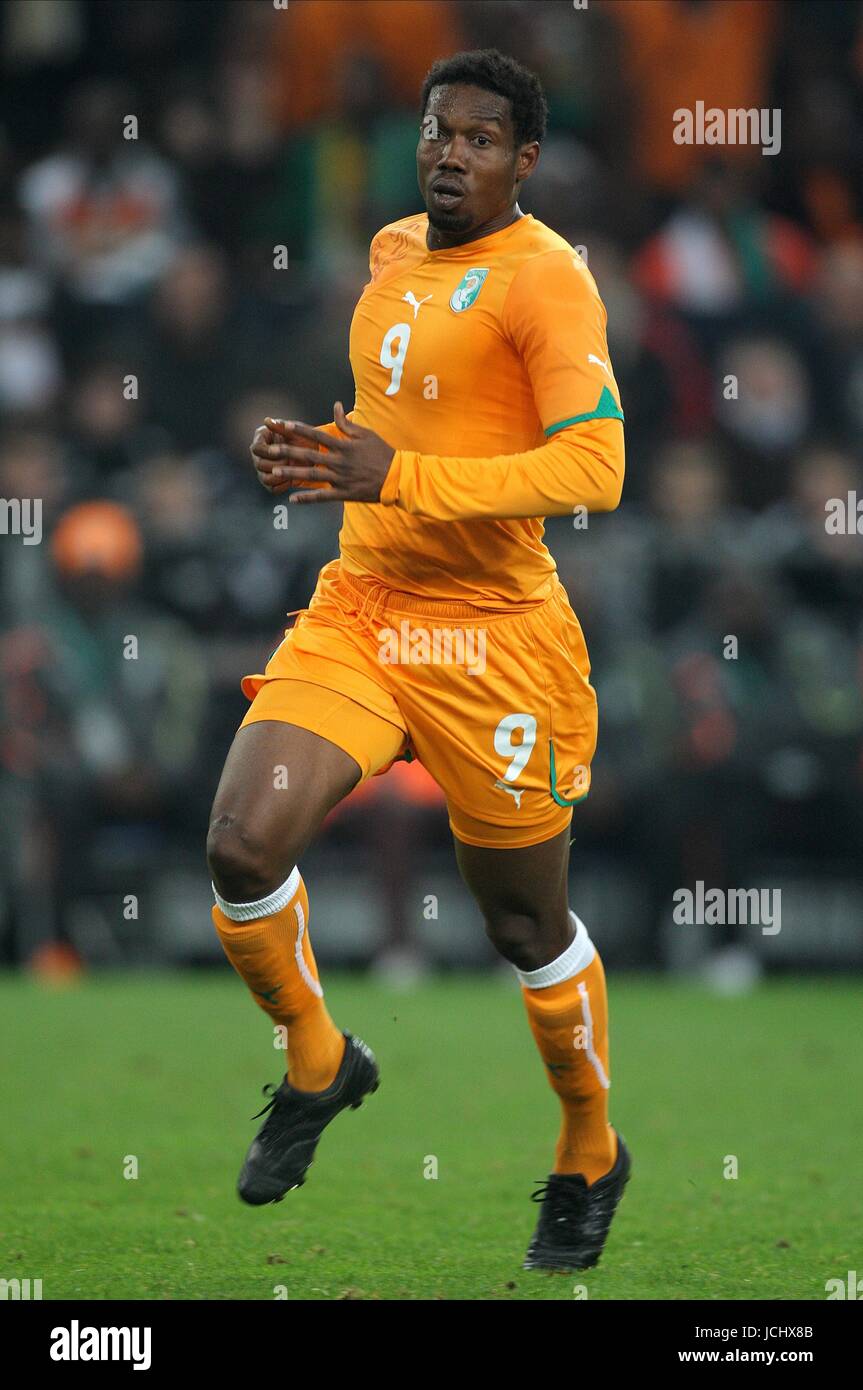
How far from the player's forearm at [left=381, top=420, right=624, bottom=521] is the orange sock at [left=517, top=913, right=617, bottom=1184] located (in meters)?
1.18

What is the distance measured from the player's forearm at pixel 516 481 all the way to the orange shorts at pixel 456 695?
454 millimetres

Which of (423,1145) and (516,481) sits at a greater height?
(516,481)

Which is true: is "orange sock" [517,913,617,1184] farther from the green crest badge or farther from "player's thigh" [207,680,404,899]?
the green crest badge

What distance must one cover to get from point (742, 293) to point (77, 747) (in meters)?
4.53

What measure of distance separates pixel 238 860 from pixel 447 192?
1.63m

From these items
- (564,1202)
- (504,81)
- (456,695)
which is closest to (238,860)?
(456,695)

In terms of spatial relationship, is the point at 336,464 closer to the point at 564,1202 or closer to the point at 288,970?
the point at 288,970

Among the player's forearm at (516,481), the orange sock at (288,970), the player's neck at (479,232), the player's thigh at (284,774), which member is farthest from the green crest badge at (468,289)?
the orange sock at (288,970)

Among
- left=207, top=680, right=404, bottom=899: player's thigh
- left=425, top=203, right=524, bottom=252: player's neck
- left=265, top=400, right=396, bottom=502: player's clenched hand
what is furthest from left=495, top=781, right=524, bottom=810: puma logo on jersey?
left=425, top=203, right=524, bottom=252: player's neck

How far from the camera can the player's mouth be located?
4805 mm

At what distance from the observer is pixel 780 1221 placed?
5586 mm

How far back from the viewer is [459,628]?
4.96 meters

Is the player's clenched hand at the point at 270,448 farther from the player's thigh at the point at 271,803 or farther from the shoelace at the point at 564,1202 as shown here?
the shoelace at the point at 564,1202
